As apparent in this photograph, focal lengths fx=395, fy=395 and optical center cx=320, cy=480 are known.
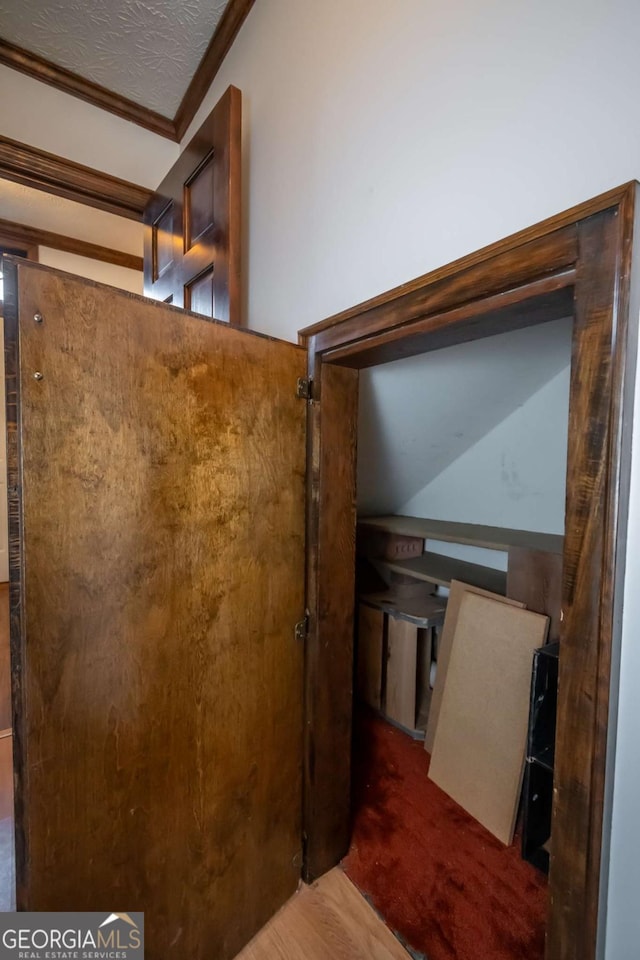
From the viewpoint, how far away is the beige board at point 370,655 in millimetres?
2104

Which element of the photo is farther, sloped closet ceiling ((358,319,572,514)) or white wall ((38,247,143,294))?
white wall ((38,247,143,294))

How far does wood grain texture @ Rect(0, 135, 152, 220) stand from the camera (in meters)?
1.44

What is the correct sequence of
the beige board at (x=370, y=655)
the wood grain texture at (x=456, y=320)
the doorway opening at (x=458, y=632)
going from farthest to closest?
the beige board at (x=370, y=655)
the doorway opening at (x=458, y=632)
the wood grain texture at (x=456, y=320)

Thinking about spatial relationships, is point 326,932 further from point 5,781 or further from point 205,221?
point 205,221

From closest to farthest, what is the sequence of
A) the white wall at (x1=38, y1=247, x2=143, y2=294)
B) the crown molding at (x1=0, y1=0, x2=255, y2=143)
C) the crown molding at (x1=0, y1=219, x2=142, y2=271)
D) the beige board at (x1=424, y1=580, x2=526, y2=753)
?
the crown molding at (x1=0, y1=0, x2=255, y2=143)
the beige board at (x1=424, y1=580, x2=526, y2=753)
the crown molding at (x1=0, y1=219, x2=142, y2=271)
the white wall at (x1=38, y1=247, x2=143, y2=294)

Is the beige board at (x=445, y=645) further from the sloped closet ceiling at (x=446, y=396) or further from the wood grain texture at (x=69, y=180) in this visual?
the wood grain texture at (x=69, y=180)

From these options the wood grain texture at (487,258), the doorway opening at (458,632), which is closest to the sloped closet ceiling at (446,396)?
the doorway opening at (458,632)

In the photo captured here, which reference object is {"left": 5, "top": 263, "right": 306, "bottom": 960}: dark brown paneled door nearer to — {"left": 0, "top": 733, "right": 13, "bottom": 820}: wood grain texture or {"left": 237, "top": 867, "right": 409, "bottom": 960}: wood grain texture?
{"left": 237, "top": 867, "right": 409, "bottom": 960}: wood grain texture

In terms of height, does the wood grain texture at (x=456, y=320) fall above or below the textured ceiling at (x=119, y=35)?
below

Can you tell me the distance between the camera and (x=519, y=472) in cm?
184

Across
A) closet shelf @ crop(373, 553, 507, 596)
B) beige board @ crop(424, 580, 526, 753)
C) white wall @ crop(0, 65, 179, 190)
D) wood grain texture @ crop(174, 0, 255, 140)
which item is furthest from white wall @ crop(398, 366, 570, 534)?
white wall @ crop(0, 65, 179, 190)

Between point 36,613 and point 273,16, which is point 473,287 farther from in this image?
point 273,16

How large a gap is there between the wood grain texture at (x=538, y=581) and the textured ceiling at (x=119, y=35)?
2273 millimetres

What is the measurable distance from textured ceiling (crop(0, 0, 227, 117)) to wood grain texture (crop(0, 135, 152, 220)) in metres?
0.33
